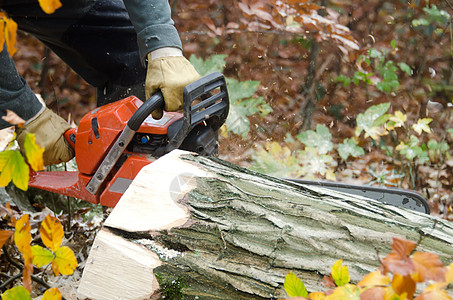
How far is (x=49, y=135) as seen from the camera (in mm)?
2145

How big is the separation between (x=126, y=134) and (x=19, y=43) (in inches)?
121

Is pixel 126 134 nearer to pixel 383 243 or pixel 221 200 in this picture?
pixel 221 200

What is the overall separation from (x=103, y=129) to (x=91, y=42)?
2.41 feet

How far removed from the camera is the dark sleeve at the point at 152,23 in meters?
1.88

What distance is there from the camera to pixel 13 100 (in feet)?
6.45

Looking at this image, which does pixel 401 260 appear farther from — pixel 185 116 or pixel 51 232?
pixel 185 116

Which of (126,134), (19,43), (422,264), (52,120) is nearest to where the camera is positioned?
(422,264)

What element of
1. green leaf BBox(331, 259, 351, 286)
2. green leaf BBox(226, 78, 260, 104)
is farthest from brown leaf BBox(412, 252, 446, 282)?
green leaf BBox(226, 78, 260, 104)

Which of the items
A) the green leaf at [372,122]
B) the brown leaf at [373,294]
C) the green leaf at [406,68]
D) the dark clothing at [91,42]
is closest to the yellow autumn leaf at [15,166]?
the brown leaf at [373,294]

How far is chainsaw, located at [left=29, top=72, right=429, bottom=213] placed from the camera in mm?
1886

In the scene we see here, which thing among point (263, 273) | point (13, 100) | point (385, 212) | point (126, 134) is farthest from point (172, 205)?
point (13, 100)

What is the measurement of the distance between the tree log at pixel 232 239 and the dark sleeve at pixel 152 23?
2.34ft

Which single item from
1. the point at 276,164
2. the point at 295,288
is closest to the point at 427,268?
the point at 295,288

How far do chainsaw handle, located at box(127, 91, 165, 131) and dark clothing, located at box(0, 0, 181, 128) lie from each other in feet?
0.88
